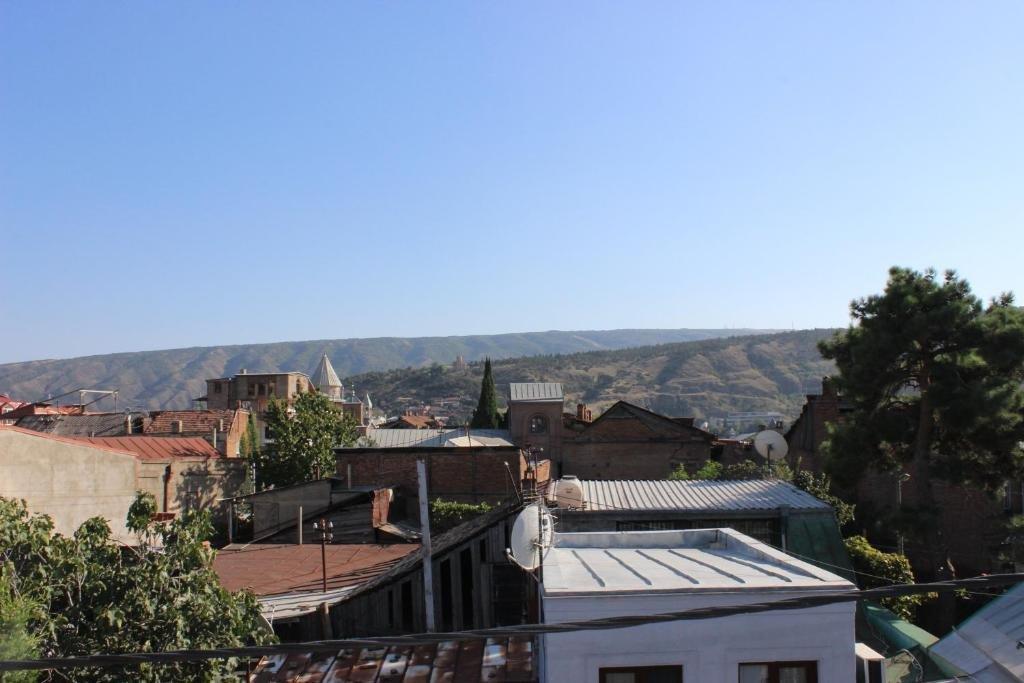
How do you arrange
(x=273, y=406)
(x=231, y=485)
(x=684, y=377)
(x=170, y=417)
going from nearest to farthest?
(x=231, y=485), (x=273, y=406), (x=170, y=417), (x=684, y=377)

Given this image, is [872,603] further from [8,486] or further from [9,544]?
[8,486]

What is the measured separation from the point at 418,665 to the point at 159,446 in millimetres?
23622

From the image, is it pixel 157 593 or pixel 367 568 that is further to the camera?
pixel 367 568

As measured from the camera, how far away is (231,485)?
28.6 m

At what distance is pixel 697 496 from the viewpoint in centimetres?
1611

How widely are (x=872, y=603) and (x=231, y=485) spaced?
21.4m

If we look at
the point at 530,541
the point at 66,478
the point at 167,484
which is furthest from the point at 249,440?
the point at 530,541

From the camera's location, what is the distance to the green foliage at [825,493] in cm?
1923

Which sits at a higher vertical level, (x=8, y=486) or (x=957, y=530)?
(x=8, y=486)

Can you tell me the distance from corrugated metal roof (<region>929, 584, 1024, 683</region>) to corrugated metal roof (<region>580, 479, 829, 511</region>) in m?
3.24

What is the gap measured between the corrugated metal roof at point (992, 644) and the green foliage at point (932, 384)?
6128 mm

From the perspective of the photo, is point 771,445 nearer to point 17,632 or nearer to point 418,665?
point 418,665

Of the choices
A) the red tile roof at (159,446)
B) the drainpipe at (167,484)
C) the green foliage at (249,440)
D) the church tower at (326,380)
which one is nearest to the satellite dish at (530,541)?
the drainpipe at (167,484)

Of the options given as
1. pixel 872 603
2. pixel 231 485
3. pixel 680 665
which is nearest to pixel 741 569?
pixel 680 665
